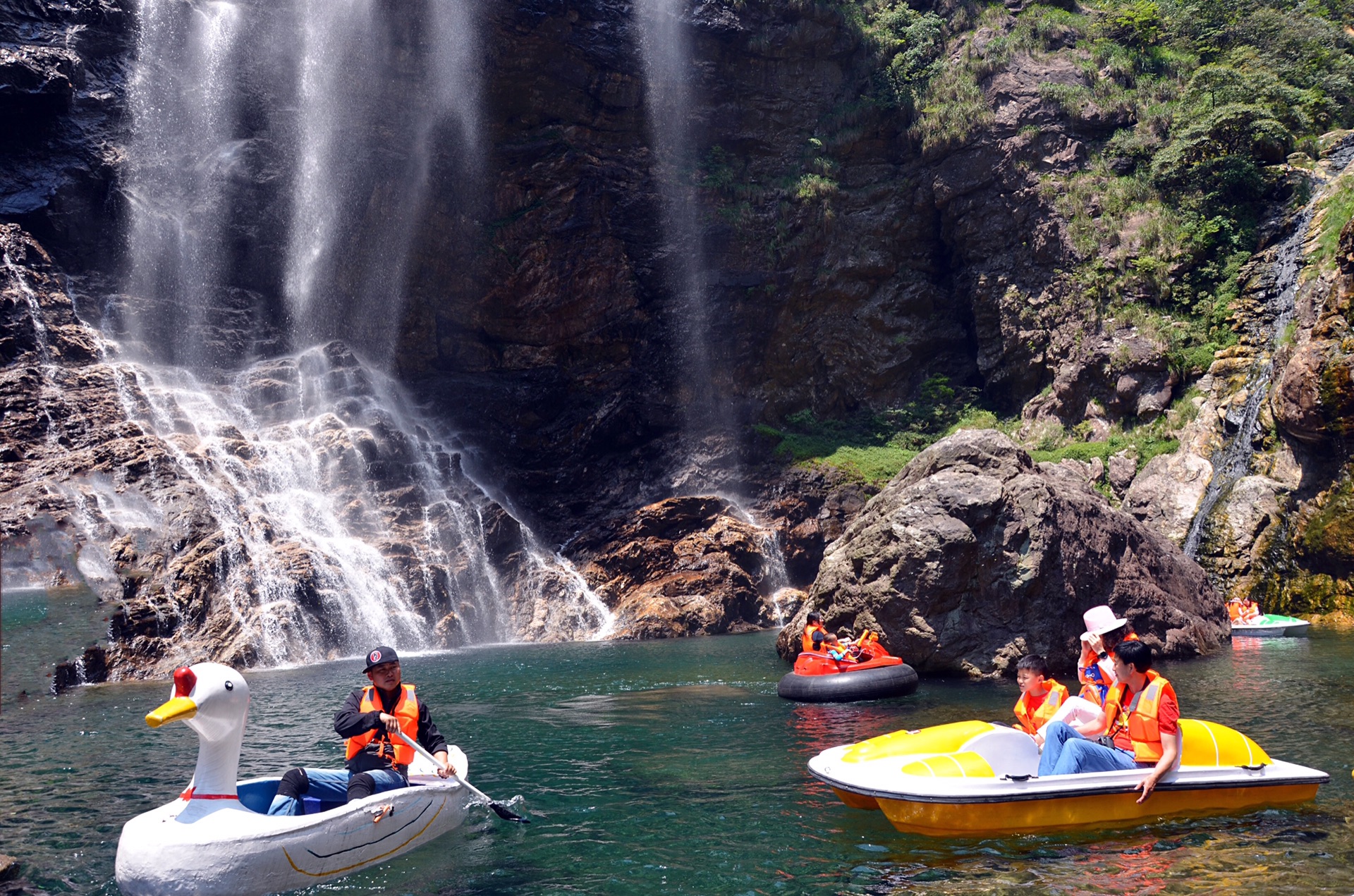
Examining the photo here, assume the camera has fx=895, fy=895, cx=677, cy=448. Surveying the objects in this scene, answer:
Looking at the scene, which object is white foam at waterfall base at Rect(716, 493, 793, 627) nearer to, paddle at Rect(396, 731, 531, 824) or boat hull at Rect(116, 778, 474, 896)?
paddle at Rect(396, 731, 531, 824)

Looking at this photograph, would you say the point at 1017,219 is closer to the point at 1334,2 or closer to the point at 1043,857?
the point at 1334,2

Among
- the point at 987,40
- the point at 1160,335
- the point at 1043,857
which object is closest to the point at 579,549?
the point at 1160,335

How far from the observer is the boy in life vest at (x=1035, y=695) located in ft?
25.9

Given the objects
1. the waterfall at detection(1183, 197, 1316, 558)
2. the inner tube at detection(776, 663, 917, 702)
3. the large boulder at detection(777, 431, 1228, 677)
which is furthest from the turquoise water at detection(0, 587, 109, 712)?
the waterfall at detection(1183, 197, 1316, 558)

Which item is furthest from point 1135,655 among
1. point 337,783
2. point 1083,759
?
point 337,783

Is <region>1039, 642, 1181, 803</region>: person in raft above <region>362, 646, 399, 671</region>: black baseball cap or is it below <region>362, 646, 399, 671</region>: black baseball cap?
below

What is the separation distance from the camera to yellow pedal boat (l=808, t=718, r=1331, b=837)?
6320mm

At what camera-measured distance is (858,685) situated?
41.1 ft

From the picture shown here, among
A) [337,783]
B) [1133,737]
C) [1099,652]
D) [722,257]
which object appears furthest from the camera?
[722,257]

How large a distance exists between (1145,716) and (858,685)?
6145mm

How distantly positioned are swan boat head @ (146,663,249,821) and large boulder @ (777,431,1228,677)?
1048cm

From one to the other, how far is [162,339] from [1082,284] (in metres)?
31.0

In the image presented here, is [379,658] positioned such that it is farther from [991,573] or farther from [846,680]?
[991,573]

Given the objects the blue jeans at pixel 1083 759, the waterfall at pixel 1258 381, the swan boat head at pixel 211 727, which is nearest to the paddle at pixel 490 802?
the swan boat head at pixel 211 727
